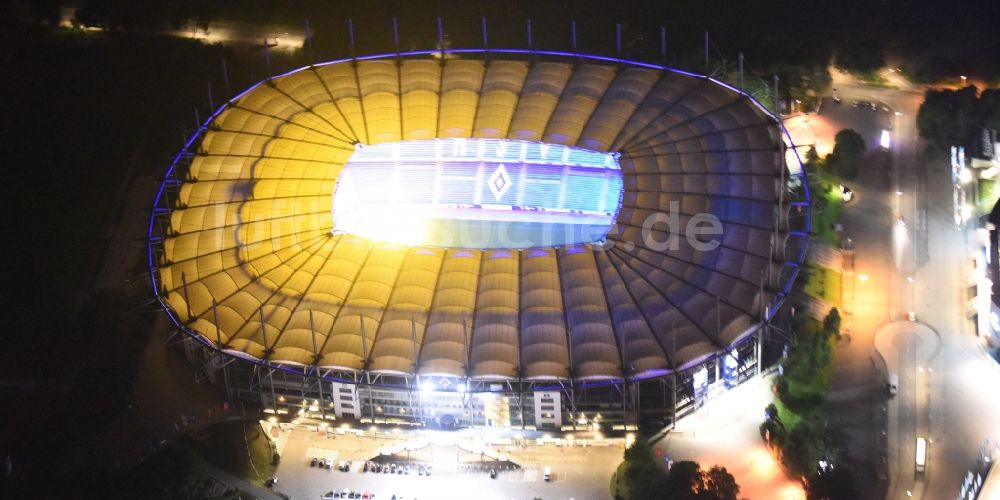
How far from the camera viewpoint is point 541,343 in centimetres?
9300

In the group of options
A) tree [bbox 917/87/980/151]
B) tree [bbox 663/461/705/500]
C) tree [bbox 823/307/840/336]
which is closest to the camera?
tree [bbox 663/461/705/500]

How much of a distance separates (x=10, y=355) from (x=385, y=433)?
40806 mm

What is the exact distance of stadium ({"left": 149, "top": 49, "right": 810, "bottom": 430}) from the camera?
307 ft

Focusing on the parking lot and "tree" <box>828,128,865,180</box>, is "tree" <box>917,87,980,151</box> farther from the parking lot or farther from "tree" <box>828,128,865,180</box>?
the parking lot

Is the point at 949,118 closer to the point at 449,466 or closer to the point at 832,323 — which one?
the point at 832,323

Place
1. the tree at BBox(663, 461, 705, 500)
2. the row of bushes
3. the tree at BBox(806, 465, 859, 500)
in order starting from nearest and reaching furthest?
the tree at BBox(663, 461, 705, 500) → the tree at BBox(806, 465, 859, 500) → the row of bushes

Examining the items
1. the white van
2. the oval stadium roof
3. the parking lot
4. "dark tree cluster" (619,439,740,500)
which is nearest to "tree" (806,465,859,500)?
"dark tree cluster" (619,439,740,500)

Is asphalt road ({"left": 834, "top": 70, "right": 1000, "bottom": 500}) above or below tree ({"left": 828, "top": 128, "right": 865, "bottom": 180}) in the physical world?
below

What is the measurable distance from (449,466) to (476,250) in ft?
68.0

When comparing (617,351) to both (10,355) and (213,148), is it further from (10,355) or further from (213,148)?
(10,355)

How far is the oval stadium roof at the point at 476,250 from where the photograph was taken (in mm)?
93625

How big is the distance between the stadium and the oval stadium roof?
22 cm

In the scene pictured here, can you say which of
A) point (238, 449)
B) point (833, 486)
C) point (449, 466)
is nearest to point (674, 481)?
point (833, 486)

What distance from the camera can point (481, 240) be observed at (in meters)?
103
